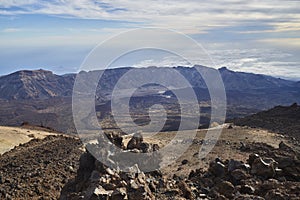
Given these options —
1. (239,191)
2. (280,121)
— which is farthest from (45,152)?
(280,121)

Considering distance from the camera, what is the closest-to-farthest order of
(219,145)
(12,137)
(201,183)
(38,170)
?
(201,183) < (38,170) < (219,145) < (12,137)

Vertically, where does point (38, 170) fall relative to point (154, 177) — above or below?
below

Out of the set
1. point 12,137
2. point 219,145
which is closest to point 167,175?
point 219,145

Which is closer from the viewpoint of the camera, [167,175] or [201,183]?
[201,183]

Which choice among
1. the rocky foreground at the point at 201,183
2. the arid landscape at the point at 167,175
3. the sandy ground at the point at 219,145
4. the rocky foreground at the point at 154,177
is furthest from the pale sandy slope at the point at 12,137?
the rocky foreground at the point at 201,183

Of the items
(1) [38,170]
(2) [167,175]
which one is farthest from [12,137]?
(2) [167,175]

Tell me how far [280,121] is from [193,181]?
19.8m

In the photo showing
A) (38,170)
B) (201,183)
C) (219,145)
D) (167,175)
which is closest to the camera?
(201,183)

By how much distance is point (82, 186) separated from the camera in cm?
1344

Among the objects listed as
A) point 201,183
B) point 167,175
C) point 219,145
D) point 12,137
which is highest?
point 201,183

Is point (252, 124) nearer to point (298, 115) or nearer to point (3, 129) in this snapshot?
point (298, 115)

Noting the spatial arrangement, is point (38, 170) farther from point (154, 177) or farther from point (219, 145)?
point (219, 145)

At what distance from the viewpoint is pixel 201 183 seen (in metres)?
14.0

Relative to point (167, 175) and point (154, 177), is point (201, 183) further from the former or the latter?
point (167, 175)
